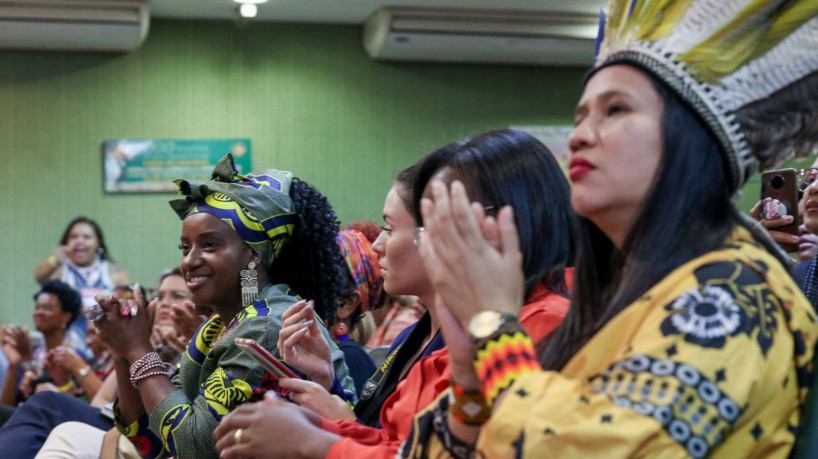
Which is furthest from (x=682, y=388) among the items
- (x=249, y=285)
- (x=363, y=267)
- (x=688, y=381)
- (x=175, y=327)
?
(x=175, y=327)

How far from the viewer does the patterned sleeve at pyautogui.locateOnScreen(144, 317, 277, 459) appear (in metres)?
2.38

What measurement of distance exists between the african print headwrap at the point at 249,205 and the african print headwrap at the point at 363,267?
0.71 meters

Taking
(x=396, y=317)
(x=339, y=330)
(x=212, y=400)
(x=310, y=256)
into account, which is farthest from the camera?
(x=396, y=317)

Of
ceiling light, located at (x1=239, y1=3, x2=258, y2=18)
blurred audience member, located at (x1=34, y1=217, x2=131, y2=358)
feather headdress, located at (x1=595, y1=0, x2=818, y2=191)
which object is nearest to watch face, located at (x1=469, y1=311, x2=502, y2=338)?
feather headdress, located at (x1=595, y1=0, x2=818, y2=191)

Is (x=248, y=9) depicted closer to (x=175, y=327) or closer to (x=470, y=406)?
(x=175, y=327)

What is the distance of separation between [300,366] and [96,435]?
1283mm

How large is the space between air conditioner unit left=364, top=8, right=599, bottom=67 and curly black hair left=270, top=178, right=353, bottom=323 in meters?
5.69

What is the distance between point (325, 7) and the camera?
8.47 meters

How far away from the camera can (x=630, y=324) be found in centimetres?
123

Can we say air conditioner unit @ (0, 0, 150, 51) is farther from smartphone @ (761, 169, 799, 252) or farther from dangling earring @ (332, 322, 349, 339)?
smartphone @ (761, 169, 799, 252)

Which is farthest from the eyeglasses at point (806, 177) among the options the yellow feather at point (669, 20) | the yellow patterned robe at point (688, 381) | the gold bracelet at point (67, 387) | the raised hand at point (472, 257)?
the gold bracelet at point (67, 387)

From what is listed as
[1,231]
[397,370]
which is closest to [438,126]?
[1,231]

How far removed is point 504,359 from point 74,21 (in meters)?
7.56

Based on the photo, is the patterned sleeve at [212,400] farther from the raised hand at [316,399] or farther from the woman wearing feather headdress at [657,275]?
the woman wearing feather headdress at [657,275]
